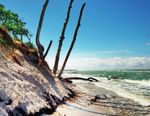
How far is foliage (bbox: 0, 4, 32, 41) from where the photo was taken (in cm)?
1772

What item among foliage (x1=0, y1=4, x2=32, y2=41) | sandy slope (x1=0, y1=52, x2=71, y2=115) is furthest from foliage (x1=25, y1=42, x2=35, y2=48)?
sandy slope (x1=0, y1=52, x2=71, y2=115)

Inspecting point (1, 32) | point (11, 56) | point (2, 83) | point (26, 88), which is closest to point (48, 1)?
point (1, 32)

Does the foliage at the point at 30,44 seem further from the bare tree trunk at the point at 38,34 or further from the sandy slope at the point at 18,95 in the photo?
the sandy slope at the point at 18,95

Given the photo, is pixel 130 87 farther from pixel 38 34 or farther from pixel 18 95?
pixel 18 95

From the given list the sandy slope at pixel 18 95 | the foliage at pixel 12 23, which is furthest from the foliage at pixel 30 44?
the sandy slope at pixel 18 95

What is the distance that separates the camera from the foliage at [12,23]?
58.1 feet

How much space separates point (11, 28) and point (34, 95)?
8922mm

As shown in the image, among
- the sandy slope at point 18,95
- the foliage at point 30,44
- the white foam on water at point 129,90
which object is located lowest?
the white foam on water at point 129,90

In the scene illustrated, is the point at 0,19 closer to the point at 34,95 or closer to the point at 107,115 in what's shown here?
the point at 34,95

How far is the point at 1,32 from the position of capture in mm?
16984

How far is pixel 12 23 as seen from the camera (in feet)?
61.5

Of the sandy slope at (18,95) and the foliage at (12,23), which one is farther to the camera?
the foliage at (12,23)

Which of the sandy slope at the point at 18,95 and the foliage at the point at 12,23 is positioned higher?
the foliage at the point at 12,23

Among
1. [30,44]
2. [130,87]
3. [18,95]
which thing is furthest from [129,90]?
[18,95]
